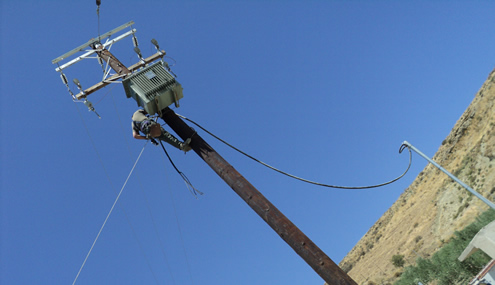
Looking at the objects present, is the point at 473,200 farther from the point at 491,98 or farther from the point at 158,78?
the point at 158,78

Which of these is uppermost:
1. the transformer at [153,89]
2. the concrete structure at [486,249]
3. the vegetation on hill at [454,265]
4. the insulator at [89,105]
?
the insulator at [89,105]

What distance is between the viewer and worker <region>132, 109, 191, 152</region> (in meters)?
9.45

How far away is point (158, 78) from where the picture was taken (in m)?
10.1

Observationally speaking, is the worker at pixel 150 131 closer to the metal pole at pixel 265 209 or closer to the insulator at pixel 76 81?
the metal pole at pixel 265 209

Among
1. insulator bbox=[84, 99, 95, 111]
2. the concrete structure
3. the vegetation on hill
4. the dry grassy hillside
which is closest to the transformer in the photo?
insulator bbox=[84, 99, 95, 111]

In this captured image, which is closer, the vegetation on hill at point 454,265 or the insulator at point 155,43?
the insulator at point 155,43

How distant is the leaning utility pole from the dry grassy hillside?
89.3ft

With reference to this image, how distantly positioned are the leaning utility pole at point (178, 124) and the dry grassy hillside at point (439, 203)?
27.2m

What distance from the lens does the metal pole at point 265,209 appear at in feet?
23.7

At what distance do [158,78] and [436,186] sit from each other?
43.2 meters

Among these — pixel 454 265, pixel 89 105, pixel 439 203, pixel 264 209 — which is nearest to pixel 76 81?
pixel 89 105

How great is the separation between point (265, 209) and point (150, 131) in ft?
10.5

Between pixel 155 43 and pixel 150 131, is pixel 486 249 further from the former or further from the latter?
pixel 155 43

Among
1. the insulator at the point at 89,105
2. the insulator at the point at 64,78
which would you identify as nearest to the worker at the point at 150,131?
the insulator at the point at 89,105
